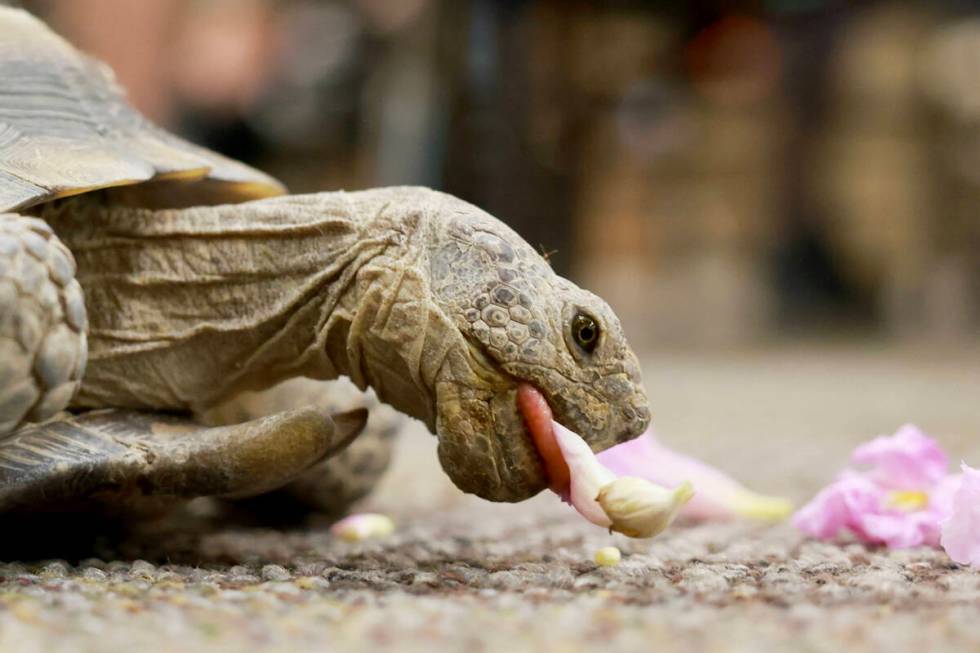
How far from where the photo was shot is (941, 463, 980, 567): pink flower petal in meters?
1.65

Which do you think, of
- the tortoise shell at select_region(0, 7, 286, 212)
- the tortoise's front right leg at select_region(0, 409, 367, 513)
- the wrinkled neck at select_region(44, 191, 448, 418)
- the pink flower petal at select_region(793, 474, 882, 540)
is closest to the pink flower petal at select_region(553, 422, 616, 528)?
the wrinkled neck at select_region(44, 191, 448, 418)

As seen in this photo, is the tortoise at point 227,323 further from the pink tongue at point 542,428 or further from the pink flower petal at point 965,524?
the pink flower petal at point 965,524

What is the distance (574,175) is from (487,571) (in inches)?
282

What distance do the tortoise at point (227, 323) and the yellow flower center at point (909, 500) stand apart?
0.58 metres

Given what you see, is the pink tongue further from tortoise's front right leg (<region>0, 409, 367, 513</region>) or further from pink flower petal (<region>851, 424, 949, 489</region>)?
pink flower petal (<region>851, 424, 949, 489</region>)

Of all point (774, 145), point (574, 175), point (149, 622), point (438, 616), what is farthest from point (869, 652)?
point (774, 145)

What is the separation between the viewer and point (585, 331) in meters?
1.70

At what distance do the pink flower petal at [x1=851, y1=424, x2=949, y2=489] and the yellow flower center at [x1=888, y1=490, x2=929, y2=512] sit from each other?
0.04ft

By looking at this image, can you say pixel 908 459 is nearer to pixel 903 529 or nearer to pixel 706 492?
pixel 903 529

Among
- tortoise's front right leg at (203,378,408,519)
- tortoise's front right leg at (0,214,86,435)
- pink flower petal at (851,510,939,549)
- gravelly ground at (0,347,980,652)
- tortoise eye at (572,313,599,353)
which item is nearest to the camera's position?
gravelly ground at (0,347,980,652)

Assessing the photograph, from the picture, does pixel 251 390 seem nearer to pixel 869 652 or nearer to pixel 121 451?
pixel 121 451

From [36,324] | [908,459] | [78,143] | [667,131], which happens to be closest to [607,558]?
[908,459]

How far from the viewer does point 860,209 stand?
1018 cm

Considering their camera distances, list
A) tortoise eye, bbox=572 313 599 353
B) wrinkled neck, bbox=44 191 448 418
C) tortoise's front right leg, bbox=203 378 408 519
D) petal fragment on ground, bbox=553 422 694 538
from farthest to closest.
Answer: tortoise's front right leg, bbox=203 378 408 519
wrinkled neck, bbox=44 191 448 418
tortoise eye, bbox=572 313 599 353
petal fragment on ground, bbox=553 422 694 538
